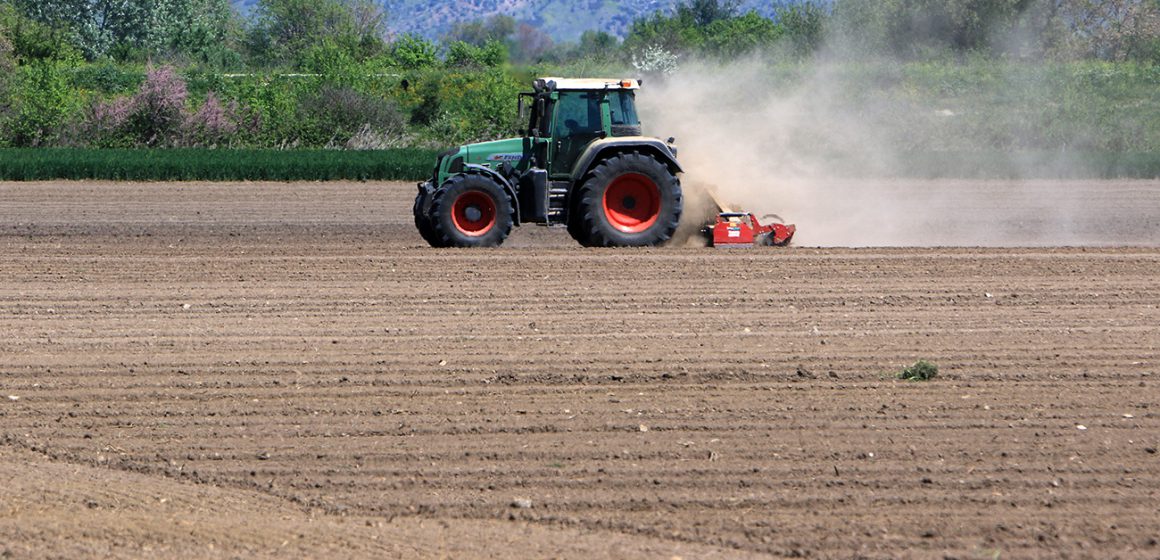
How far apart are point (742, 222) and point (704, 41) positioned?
43.5 m

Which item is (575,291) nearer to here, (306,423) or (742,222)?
(742,222)

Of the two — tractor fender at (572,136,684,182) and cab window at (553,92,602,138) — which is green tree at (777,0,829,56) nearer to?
tractor fender at (572,136,684,182)

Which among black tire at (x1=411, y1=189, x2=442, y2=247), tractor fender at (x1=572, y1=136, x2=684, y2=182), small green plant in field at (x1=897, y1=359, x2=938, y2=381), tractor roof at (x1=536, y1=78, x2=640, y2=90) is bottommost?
small green plant in field at (x1=897, y1=359, x2=938, y2=381)

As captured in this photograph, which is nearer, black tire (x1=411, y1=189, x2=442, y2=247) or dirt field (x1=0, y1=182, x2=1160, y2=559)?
dirt field (x1=0, y1=182, x2=1160, y2=559)

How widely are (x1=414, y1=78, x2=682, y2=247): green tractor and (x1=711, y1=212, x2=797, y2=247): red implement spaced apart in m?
0.61

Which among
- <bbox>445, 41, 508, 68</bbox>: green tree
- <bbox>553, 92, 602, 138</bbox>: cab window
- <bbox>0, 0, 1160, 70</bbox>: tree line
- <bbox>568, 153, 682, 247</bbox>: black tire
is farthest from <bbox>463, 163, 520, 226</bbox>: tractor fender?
<bbox>445, 41, 508, 68</bbox>: green tree

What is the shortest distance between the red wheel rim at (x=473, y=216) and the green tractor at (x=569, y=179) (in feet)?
0.04

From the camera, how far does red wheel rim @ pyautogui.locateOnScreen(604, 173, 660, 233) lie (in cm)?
1642

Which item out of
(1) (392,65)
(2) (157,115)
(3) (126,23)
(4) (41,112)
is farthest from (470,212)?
(3) (126,23)

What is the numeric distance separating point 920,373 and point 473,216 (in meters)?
7.72

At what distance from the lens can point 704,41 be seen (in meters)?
59.2

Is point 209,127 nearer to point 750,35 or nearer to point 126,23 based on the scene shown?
point 750,35

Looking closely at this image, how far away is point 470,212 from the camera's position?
16.4 m

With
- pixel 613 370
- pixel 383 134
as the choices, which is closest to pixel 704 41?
pixel 383 134
